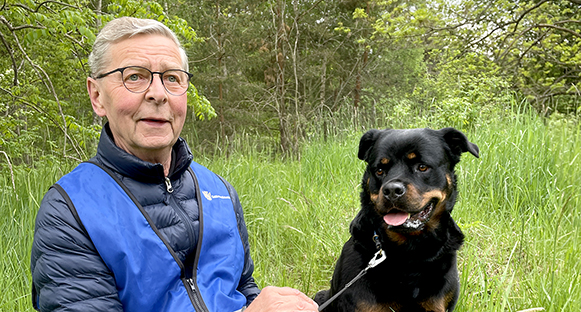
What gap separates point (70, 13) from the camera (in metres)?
3.59

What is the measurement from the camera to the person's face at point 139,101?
160 cm

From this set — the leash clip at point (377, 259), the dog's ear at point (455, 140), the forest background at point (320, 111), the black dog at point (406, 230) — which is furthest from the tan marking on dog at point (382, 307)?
the dog's ear at point (455, 140)

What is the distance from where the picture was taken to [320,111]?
25.1 ft

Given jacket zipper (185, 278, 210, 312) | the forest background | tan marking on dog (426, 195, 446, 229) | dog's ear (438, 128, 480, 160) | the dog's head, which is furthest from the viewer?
the forest background

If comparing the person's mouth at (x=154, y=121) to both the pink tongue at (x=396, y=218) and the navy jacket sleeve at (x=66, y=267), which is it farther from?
the pink tongue at (x=396, y=218)

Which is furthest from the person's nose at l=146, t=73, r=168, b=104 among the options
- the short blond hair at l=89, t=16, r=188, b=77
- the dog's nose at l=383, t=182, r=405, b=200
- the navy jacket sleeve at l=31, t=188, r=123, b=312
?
the dog's nose at l=383, t=182, r=405, b=200

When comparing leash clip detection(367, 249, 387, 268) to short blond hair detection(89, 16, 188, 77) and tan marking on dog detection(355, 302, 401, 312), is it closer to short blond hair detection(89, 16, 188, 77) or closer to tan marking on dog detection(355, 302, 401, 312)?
tan marking on dog detection(355, 302, 401, 312)

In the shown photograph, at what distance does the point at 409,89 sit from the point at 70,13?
756 inches

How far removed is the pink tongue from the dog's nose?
0.50 ft

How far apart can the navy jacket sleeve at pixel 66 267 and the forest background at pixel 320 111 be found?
1416 millimetres

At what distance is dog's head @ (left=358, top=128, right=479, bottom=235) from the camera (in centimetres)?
212

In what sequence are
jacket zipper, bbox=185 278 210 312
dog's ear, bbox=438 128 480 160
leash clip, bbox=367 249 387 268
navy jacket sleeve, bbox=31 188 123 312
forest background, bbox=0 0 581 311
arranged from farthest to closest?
1. forest background, bbox=0 0 581 311
2. dog's ear, bbox=438 128 480 160
3. leash clip, bbox=367 249 387 268
4. jacket zipper, bbox=185 278 210 312
5. navy jacket sleeve, bbox=31 188 123 312

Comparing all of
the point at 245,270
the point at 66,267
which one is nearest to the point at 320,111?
the point at 245,270

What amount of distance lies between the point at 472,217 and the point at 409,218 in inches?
69.4
